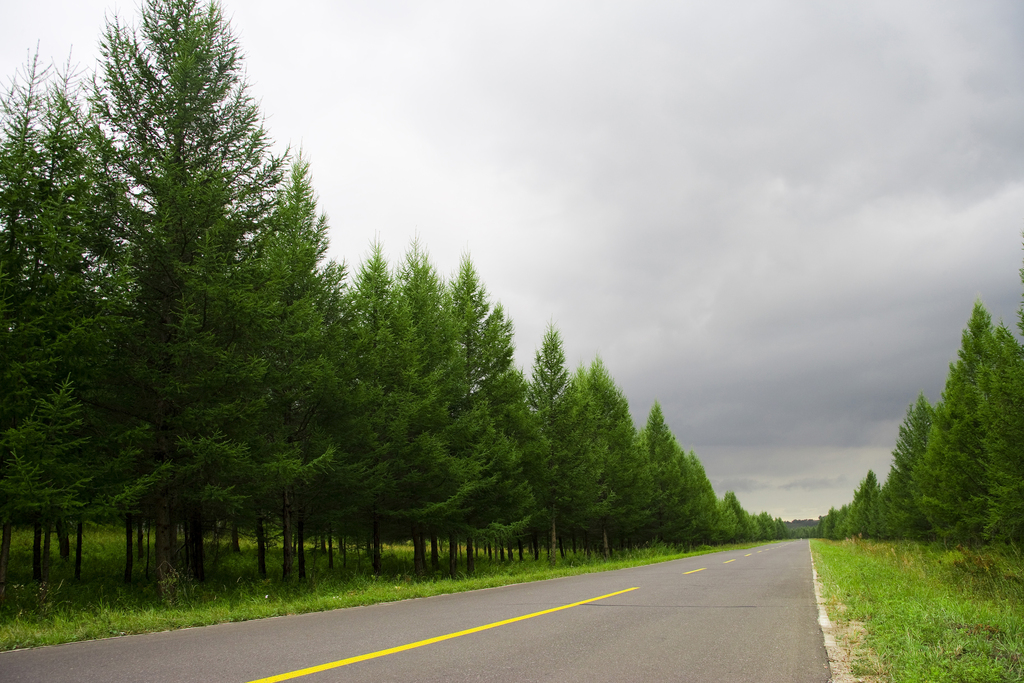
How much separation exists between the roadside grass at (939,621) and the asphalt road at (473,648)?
0.66 metres

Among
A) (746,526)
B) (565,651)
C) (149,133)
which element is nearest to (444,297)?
(149,133)

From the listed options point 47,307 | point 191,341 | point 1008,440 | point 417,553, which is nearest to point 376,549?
point 417,553

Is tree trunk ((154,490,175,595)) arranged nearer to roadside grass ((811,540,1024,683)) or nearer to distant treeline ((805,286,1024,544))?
roadside grass ((811,540,1024,683))

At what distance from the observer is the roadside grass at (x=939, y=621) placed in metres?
4.92

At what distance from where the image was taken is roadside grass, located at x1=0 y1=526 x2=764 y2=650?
757cm

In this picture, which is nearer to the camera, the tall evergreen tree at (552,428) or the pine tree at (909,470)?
the tall evergreen tree at (552,428)

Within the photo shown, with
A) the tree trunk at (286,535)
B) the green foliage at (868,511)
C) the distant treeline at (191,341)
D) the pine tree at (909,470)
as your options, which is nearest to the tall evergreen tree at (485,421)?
the distant treeline at (191,341)

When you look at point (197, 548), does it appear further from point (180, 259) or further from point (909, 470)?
point (909, 470)

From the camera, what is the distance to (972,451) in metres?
28.4

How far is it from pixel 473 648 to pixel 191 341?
26.4 ft

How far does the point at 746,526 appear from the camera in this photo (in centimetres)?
11012

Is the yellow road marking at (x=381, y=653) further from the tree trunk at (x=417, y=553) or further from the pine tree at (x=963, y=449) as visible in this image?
the pine tree at (x=963, y=449)

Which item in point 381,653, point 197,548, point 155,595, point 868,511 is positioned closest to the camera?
point 381,653

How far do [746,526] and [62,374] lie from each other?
119 meters
